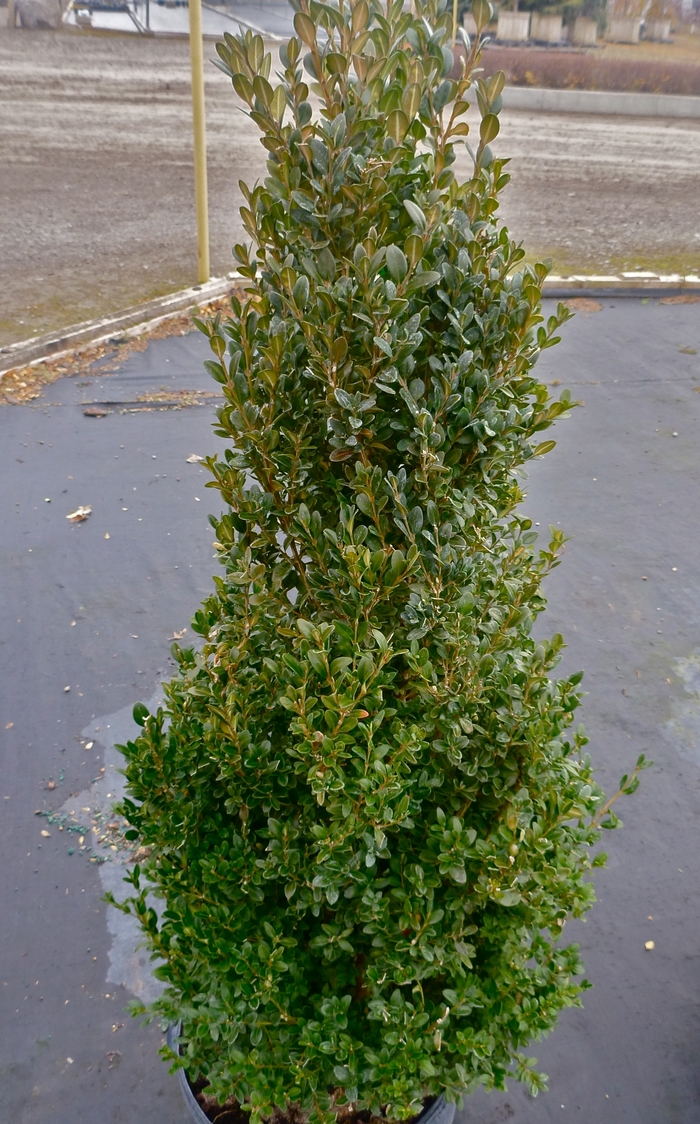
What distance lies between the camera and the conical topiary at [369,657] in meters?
1.53

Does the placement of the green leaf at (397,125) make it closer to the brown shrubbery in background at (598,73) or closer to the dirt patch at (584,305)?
the dirt patch at (584,305)

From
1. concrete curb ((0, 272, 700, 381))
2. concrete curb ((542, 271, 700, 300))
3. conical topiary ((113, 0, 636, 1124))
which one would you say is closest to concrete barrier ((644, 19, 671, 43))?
concrete curb ((0, 272, 700, 381))

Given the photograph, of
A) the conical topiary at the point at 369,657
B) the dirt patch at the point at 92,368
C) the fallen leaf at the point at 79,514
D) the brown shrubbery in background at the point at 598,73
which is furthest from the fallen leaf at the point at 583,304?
the brown shrubbery in background at the point at 598,73

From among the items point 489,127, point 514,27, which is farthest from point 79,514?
point 514,27

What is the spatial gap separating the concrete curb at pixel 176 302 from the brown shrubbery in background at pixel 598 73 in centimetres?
1589

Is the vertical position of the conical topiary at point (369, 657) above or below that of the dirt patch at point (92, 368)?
above

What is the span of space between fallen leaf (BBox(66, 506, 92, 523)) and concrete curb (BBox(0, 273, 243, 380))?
1.79m

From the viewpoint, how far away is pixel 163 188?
37.4ft

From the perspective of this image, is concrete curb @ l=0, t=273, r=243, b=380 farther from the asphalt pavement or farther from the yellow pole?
the asphalt pavement

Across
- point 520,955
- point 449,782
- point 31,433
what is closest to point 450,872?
point 449,782

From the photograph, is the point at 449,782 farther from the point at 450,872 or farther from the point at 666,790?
the point at 666,790

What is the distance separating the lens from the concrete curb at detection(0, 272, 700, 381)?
20.5 feet

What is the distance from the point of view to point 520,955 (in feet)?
5.82

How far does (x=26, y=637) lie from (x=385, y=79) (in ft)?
10.2
